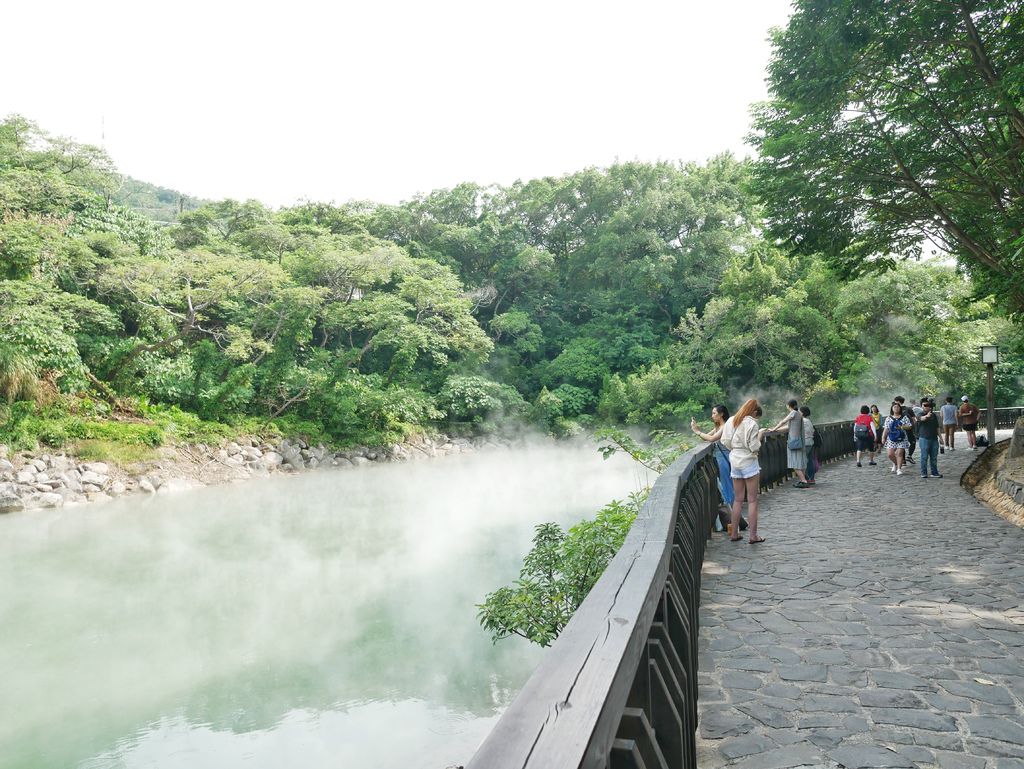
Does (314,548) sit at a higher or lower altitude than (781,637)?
lower

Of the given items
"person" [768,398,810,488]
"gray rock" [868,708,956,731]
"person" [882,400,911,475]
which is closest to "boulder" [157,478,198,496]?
"person" [768,398,810,488]

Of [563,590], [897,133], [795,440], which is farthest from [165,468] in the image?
[897,133]

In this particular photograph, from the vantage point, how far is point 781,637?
13.9ft

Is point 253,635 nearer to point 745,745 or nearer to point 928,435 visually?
point 745,745

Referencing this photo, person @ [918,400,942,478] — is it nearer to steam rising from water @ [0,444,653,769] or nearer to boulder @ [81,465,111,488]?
steam rising from water @ [0,444,653,769]

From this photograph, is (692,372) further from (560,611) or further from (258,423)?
(560,611)

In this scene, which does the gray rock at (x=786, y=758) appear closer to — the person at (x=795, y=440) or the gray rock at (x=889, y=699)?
the gray rock at (x=889, y=699)

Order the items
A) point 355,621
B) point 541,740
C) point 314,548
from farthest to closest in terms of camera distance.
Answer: point 314,548 < point 355,621 < point 541,740

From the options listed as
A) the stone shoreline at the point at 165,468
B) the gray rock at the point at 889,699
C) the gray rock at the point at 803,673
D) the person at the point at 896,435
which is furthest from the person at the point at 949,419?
the stone shoreline at the point at 165,468

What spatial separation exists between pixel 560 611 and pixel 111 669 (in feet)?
17.0

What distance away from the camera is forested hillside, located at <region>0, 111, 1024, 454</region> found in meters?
19.7

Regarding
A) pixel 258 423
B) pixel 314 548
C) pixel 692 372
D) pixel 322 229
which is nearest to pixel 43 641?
pixel 314 548

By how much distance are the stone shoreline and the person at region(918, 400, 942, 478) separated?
17658mm

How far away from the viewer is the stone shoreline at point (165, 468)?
52.7ft
